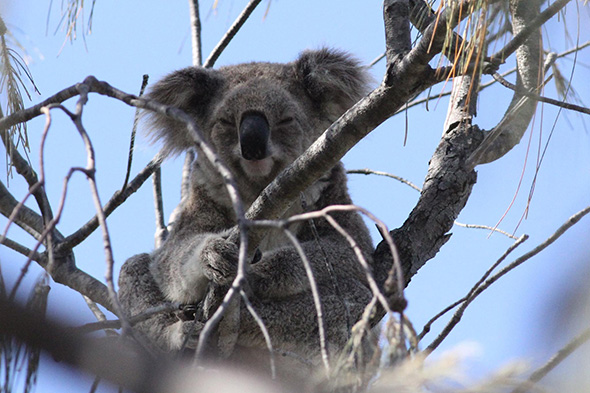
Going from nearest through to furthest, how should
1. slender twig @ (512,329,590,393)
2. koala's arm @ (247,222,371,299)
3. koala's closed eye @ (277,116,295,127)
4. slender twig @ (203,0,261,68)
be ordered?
1. slender twig @ (512,329,590,393)
2. koala's arm @ (247,222,371,299)
3. koala's closed eye @ (277,116,295,127)
4. slender twig @ (203,0,261,68)

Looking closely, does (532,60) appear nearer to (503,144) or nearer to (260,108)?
(503,144)

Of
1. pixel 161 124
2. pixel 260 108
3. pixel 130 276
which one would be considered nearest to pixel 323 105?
pixel 260 108

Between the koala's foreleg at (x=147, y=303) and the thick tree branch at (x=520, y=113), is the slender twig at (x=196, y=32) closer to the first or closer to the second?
the koala's foreleg at (x=147, y=303)

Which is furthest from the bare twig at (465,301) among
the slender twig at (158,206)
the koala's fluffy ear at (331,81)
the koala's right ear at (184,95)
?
the slender twig at (158,206)

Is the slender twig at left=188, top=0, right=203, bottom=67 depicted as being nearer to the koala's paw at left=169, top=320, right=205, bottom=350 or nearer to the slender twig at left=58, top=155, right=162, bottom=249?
the slender twig at left=58, top=155, right=162, bottom=249

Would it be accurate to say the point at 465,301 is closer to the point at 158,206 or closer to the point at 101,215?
the point at 101,215

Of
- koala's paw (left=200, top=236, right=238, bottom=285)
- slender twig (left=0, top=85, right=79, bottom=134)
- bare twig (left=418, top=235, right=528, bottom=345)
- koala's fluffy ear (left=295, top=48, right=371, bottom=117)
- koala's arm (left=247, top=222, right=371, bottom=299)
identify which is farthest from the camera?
koala's fluffy ear (left=295, top=48, right=371, bottom=117)

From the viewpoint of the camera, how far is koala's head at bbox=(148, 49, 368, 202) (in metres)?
3.79

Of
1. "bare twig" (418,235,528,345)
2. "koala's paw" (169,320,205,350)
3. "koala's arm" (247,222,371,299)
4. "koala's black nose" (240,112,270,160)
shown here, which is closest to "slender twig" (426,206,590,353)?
"bare twig" (418,235,528,345)

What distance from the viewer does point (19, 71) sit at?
3.51 m

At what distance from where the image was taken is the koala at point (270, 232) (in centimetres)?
337

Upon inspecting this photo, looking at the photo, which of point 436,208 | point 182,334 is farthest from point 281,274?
point 436,208

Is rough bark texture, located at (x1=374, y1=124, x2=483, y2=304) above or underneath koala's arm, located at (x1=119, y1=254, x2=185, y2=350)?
above

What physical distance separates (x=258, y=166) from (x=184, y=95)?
35.4 inches
